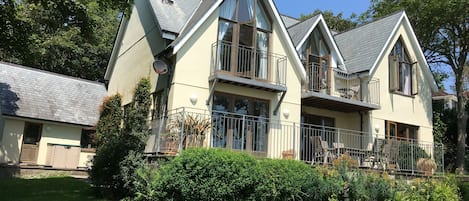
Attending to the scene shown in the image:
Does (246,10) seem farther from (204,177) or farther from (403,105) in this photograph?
(403,105)

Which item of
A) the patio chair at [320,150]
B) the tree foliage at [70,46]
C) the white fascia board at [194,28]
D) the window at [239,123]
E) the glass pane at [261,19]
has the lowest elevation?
the patio chair at [320,150]

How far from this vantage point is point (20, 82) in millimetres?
22516

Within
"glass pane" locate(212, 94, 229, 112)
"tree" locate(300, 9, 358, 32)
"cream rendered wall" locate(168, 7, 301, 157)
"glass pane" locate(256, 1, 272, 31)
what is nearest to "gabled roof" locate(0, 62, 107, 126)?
"cream rendered wall" locate(168, 7, 301, 157)

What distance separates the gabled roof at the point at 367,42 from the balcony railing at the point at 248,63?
17.3 feet

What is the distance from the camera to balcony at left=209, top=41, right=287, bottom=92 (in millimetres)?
15703

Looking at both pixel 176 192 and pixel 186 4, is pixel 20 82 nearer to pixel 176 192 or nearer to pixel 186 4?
pixel 186 4

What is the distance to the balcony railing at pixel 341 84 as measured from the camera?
1923cm

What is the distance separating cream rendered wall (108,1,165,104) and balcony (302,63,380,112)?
7086 mm

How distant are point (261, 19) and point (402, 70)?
9319 millimetres

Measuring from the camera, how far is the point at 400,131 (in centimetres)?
2152

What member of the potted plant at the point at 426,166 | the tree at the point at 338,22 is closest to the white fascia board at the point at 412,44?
the potted plant at the point at 426,166

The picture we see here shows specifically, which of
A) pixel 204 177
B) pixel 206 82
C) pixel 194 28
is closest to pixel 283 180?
pixel 204 177

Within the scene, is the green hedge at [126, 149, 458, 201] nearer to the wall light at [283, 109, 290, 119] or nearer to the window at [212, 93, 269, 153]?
the window at [212, 93, 269, 153]

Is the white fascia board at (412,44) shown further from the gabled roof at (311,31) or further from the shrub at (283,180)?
the shrub at (283,180)
